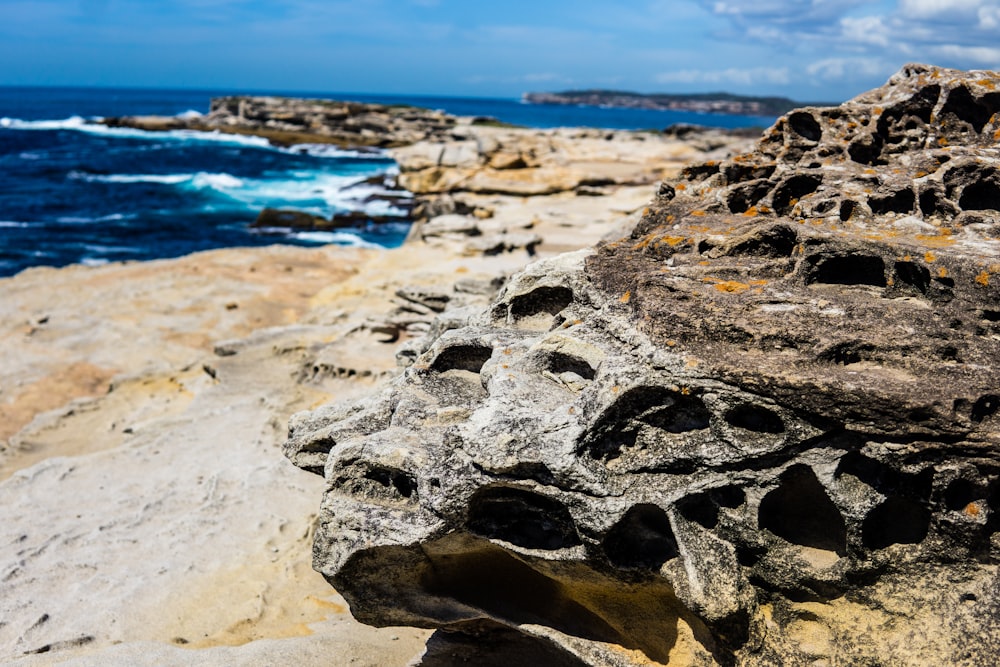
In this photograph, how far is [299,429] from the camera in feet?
18.2

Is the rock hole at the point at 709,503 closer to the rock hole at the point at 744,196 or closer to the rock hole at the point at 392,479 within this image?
the rock hole at the point at 392,479

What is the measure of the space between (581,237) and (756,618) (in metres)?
14.7

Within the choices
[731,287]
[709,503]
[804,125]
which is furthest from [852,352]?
[804,125]

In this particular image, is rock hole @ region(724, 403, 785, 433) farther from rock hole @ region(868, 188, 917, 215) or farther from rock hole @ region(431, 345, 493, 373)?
rock hole @ region(868, 188, 917, 215)

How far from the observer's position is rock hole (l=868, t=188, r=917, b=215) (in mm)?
5078

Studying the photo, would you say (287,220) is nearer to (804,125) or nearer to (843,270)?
(804,125)

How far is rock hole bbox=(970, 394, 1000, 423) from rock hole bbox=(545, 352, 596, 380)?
6.03 ft

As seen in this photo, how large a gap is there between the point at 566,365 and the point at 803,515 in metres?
1.48

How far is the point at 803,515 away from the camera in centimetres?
386

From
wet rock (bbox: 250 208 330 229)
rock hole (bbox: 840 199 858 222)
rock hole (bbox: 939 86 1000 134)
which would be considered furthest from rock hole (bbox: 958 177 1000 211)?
wet rock (bbox: 250 208 330 229)

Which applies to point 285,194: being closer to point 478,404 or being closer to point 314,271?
point 314,271

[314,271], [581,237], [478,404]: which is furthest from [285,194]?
[478,404]

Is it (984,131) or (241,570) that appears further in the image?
(241,570)

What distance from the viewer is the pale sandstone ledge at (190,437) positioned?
573 centimetres
